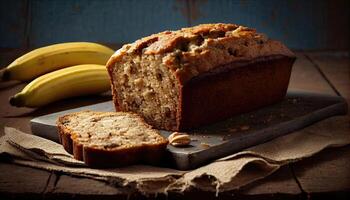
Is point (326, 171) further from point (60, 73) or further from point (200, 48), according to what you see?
point (60, 73)

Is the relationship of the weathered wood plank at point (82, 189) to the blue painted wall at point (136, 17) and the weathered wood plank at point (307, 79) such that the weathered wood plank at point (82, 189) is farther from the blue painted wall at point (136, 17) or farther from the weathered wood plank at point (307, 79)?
the blue painted wall at point (136, 17)

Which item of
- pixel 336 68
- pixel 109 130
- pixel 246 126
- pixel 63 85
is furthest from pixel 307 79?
pixel 109 130

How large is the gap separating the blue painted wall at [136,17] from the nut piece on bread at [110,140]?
2.55m

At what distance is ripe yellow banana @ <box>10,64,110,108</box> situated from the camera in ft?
12.3

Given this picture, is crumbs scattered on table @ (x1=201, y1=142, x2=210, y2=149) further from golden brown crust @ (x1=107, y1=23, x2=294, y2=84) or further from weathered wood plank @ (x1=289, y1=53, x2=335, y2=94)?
weathered wood plank @ (x1=289, y1=53, x2=335, y2=94)

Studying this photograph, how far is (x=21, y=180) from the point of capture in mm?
2664

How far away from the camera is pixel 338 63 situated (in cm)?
493

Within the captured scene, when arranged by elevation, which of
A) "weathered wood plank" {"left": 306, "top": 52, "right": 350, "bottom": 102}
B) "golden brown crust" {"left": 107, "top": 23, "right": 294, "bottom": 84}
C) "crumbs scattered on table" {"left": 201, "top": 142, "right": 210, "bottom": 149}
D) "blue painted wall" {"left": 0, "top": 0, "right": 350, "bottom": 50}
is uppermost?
"golden brown crust" {"left": 107, "top": 23, "right": 294, "bottom": 84}

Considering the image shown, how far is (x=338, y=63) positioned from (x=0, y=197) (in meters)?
3.03

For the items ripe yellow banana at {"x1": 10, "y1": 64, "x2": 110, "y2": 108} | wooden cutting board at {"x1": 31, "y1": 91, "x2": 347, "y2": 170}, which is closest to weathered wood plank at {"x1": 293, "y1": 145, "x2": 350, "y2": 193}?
wooden cutting board at {"x1": 31, "y1": 91, "x2": 347, "y2": 170}

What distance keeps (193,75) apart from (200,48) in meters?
0.15

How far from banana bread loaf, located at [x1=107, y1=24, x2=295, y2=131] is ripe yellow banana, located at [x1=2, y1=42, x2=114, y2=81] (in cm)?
97

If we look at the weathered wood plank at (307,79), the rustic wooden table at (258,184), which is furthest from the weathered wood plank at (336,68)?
the rustic wooden table at (258,184)

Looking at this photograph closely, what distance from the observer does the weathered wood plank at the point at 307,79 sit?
4172 mm
